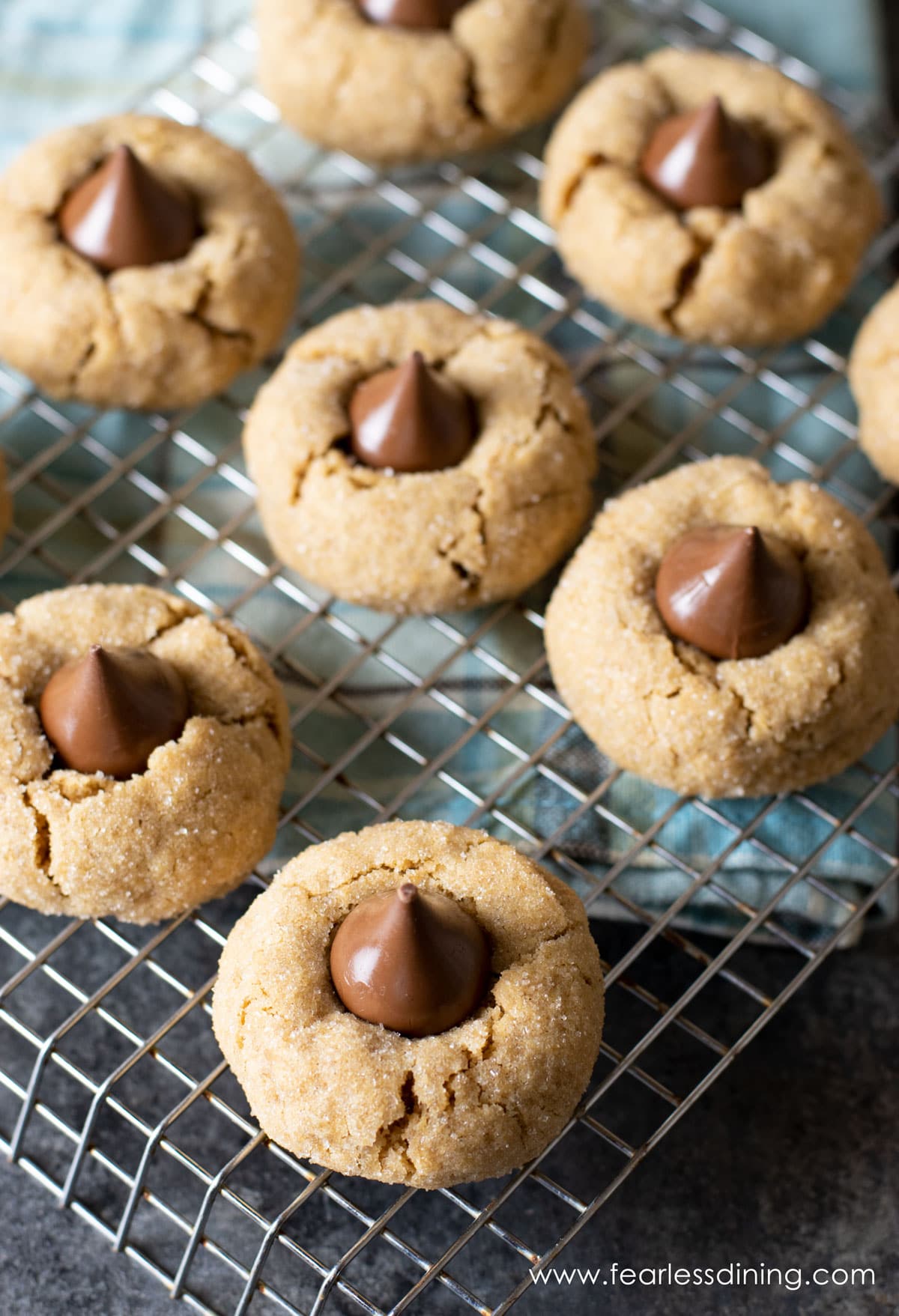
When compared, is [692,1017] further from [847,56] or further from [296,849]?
[847,56]

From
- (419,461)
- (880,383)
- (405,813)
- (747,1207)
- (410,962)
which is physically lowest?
(747,1207)

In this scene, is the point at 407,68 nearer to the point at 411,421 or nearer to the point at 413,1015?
the point at 411,421

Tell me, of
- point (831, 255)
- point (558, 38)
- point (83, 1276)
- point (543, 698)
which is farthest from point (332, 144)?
point (83, 1276)

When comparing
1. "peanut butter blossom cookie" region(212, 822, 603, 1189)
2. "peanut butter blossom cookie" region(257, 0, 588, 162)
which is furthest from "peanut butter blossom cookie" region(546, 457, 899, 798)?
"peanut butter blossom cookie" region(257, 0, 588, 162)

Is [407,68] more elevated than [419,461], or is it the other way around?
[407,68]

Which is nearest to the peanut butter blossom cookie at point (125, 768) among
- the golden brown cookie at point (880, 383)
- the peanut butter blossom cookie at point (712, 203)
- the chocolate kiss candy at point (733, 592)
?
the chocolate kiss candy at point (733, 592)

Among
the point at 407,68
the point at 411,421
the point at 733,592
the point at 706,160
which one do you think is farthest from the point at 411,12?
the point at 733,592
